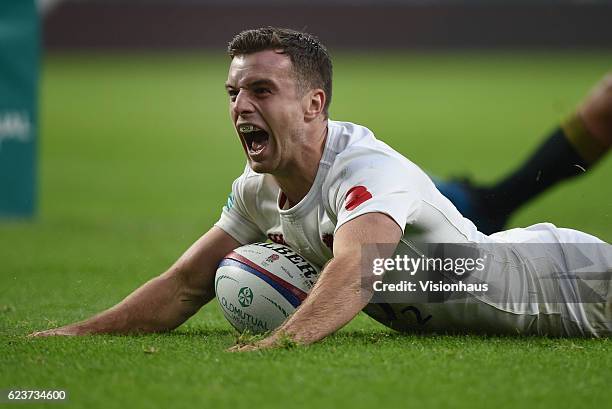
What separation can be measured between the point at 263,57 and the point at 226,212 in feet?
3.01

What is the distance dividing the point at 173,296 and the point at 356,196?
1176 millimetres

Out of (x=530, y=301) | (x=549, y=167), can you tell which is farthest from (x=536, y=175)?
(x=530, y=301)

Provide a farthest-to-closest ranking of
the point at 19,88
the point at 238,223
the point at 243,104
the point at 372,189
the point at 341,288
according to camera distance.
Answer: the point at 19,88, the point at 238,223, the point at 243,104, the point at 372,189, the point at 341,288

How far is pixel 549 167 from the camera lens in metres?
7.41

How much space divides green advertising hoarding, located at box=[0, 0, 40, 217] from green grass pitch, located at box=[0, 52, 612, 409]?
22.9 inches

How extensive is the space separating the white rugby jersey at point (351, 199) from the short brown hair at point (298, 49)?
0.83 ft

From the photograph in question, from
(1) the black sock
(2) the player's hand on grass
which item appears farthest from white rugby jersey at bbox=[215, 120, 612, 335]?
(1) the black sock

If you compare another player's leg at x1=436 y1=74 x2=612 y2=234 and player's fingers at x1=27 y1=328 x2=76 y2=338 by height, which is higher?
another player's leg at x1=436 y1=74 x2=612 y2=234

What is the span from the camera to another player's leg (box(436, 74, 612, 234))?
692cm

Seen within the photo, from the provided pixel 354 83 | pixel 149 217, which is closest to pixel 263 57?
pixel 149 217

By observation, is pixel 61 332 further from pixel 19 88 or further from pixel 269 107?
pixel 19 88

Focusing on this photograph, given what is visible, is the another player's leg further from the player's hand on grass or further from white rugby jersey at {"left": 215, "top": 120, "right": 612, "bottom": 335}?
the player's hand on grass

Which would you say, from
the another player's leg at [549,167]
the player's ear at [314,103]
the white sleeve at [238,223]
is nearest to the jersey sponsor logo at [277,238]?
the white sleeve at [238,223]

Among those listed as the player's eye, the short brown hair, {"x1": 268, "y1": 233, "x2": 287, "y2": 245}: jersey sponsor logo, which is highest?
the short brown hair
